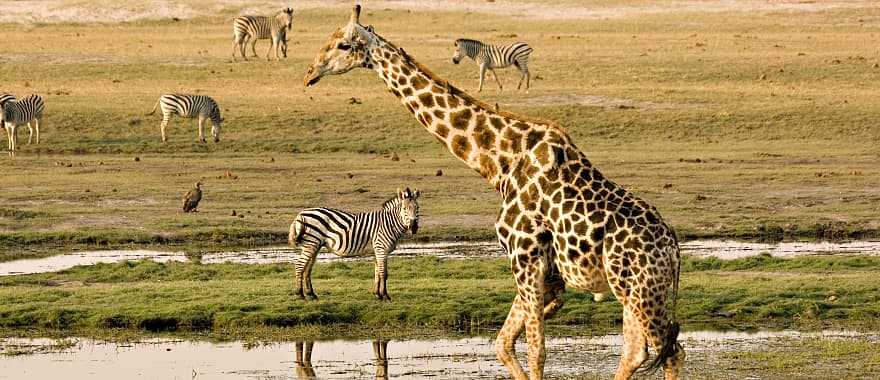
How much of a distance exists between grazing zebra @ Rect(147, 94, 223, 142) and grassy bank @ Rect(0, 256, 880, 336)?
1602cm

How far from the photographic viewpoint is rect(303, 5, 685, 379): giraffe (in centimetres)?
1007

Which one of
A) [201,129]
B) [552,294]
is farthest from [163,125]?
[552,294]

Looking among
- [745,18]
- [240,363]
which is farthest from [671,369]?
[745,18]

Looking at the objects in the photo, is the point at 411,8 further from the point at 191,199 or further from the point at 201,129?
the point at 191,199

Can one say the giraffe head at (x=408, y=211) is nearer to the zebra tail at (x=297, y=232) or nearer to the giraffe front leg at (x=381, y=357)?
the zebra tail at (x=297, y=232)

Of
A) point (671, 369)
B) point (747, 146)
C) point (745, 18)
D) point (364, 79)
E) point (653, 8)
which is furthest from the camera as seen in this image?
point (653, 8)

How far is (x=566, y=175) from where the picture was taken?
34.7 ft

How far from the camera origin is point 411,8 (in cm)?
6669

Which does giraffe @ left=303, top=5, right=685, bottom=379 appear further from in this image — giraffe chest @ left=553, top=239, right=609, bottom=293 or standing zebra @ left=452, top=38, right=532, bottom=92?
standing zebra @ left=452, top=38, right=532, bottom=92

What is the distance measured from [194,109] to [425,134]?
524 cm

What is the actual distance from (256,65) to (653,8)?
27.0m

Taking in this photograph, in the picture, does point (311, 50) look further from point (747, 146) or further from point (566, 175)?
point (566, 175)

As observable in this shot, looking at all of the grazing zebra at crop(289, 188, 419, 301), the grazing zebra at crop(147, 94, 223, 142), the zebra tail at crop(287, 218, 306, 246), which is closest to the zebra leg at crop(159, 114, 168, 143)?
the grazing zebra at crop(147, 94, 223, 142)

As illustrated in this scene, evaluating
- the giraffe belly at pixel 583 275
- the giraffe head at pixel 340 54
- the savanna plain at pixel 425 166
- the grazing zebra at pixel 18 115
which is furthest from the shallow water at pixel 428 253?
the grazing zebra at pixel 18 115
